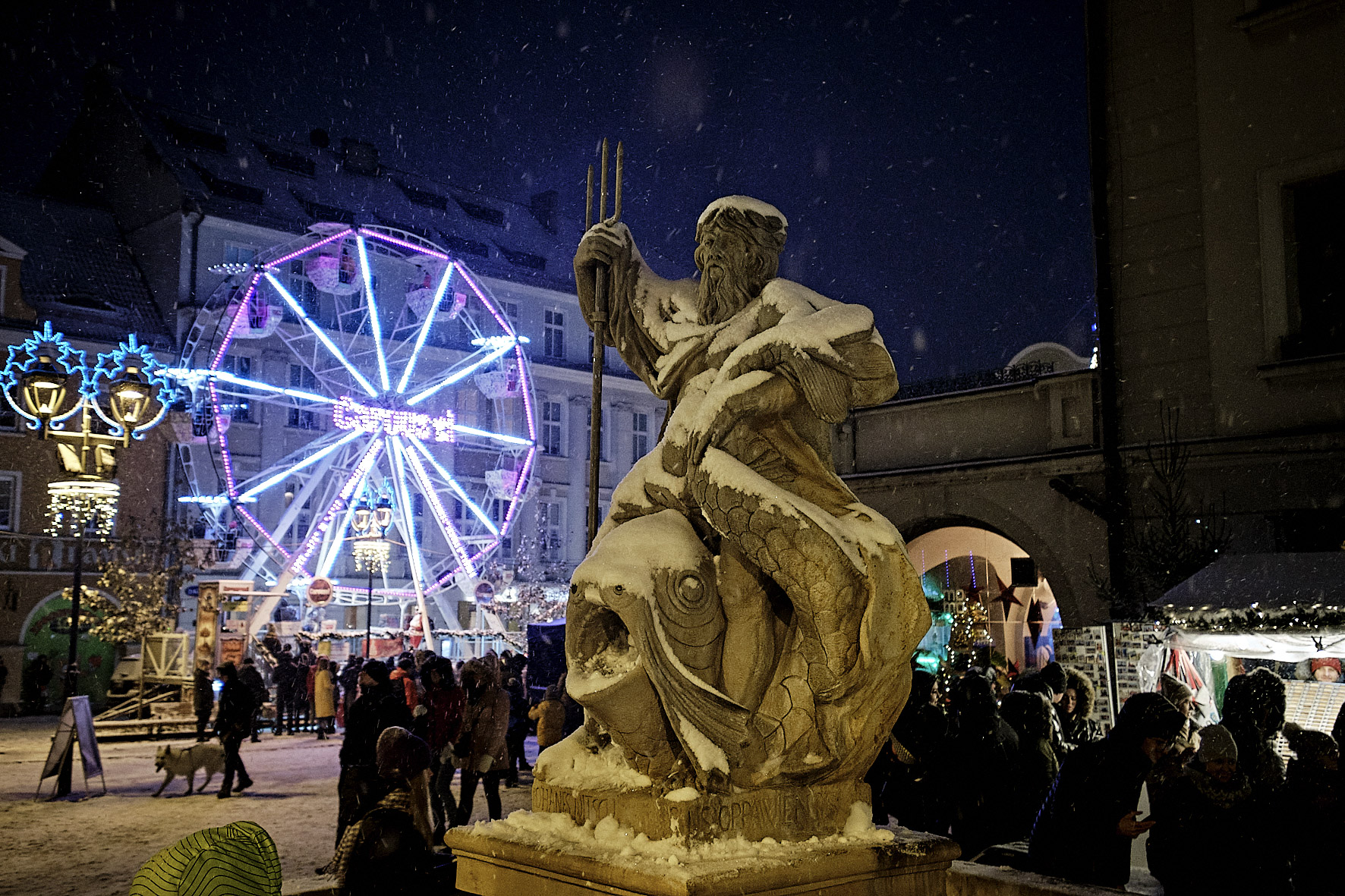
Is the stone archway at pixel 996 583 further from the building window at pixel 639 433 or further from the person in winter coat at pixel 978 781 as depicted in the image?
the building window at pixel 639 433

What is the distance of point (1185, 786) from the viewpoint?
13.4 feet

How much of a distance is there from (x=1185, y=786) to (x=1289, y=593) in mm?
3617

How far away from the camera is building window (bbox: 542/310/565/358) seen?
3859cm

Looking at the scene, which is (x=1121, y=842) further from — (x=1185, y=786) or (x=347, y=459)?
(x=347, y=459)

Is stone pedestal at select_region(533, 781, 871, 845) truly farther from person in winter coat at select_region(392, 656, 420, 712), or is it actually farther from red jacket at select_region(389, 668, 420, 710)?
red jacket at select_region(389, 668, 420, 710)

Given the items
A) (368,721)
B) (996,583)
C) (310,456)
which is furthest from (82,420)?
(310,456)

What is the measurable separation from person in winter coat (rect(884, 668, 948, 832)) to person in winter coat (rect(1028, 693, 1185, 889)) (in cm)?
112

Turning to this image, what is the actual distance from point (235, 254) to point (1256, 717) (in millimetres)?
30345

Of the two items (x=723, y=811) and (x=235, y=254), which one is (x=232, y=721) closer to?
(x=723, y=811)

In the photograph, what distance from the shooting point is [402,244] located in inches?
984

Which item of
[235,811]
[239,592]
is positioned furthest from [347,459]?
[235,811]

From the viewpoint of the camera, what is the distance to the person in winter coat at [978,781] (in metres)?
5.66

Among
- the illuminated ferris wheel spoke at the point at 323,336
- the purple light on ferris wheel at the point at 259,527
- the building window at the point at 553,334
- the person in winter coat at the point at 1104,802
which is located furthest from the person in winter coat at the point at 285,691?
the building window at the point at 553,334

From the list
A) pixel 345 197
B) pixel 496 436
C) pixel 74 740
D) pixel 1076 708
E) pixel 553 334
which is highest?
pixel 345 197
